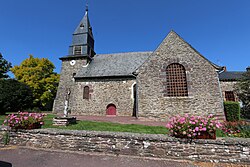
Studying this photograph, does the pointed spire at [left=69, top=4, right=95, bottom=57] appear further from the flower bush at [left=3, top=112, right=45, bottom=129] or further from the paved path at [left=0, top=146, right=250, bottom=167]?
the paved path at [left=0, top=146, right=250, bottom=167]

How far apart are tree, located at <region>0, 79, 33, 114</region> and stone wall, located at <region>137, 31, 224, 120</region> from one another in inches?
469

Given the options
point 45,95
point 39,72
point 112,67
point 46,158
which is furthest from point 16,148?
point 39,72

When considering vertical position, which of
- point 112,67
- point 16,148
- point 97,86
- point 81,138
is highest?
point 112,67

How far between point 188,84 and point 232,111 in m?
4.07

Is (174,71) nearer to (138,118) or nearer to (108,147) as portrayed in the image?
(138,118)

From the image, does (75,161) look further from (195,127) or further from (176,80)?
(176,80)

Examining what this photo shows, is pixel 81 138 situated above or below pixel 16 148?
above

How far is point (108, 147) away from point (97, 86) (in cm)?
1245

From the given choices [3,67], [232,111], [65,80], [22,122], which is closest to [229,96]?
A: [232,111]

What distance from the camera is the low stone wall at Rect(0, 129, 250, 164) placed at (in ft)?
11.8

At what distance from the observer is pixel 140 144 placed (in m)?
4.12

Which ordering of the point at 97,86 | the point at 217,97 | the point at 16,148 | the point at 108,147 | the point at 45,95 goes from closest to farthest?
the point at 108,147 → the point at 16,148 → the point at 217,97 → the point at 97,86 → the point at 45,95

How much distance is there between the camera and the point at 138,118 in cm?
1072

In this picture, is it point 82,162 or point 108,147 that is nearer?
point 82,162
